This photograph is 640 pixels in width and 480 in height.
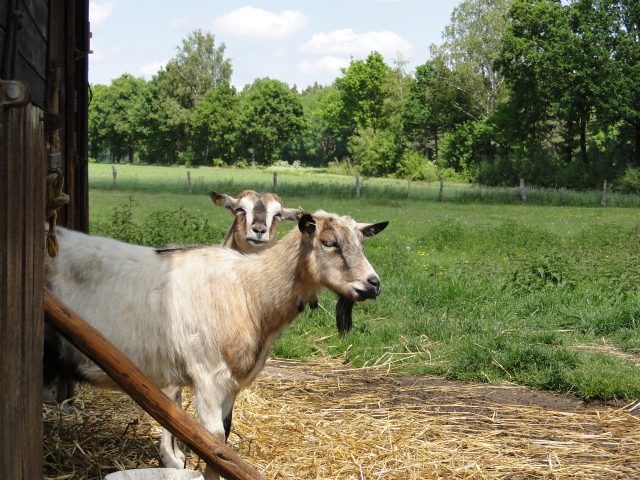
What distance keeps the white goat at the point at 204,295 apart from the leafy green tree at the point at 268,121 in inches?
3567

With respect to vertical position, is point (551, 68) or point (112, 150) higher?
point (551, 68)

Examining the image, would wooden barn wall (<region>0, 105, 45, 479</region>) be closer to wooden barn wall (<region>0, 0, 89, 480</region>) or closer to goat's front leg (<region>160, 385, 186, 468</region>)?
wooden barn wall (<region>0, 0, 89, 480</region>)

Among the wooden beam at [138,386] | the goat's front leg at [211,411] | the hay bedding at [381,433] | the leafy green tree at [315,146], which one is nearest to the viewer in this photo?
the wooden beam at [138,386]

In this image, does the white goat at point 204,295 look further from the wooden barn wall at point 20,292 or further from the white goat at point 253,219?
the white goat at point 253,219

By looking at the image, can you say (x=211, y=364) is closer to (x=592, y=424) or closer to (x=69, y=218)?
(x=69, y=218)

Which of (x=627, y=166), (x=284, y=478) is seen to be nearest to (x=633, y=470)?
(x=284, y=478)

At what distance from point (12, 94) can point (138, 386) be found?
1.48 m

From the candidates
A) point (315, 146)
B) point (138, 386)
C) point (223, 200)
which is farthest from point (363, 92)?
point (138, 386)

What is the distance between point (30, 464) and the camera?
3598mm

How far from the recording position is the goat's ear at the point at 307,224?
5.77 metres

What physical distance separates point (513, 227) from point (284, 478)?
1495 cm

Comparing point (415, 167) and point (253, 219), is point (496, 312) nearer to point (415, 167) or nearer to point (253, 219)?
point (253, 219)

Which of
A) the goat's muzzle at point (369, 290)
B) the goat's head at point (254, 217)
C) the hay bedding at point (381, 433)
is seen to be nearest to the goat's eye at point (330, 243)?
the goat's muzzle at point (369, 290)

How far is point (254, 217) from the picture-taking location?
8.88m
